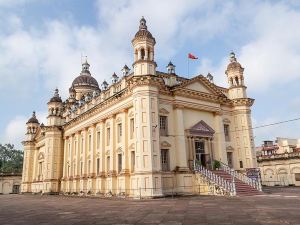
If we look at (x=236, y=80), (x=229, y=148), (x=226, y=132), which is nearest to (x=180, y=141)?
(x=229, y=148)

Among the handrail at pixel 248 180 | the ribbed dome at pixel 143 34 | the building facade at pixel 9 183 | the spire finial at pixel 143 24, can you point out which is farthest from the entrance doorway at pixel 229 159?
the building facade at pixel 9 183

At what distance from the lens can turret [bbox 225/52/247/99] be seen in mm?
33188

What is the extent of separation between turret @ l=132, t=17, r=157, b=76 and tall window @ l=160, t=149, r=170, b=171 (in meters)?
7.12

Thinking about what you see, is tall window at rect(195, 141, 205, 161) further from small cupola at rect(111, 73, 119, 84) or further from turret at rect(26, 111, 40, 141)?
turret at rect(26, 111, 40, 141)

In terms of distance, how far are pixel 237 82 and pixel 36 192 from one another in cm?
3431

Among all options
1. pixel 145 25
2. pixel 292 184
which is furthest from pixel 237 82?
pixel 292 184

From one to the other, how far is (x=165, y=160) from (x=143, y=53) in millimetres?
9944

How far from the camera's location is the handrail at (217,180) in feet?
76.1

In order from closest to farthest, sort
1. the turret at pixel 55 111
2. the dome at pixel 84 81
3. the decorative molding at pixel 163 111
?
the decorative molding at pixel 163 111, the turret at pixel 55 111, the dome at pixel 84 81

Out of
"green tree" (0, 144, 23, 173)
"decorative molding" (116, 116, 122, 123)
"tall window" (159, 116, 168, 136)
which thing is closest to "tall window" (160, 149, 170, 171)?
"tall window" (159, 116, 168, 136)

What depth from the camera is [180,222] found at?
10.4 m

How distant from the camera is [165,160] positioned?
25.9 m

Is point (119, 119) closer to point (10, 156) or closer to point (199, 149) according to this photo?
point (199, 149)

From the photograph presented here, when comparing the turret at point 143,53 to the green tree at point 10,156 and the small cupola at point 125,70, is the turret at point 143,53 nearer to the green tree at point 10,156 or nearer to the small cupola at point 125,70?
the small cupola at point 125,70
